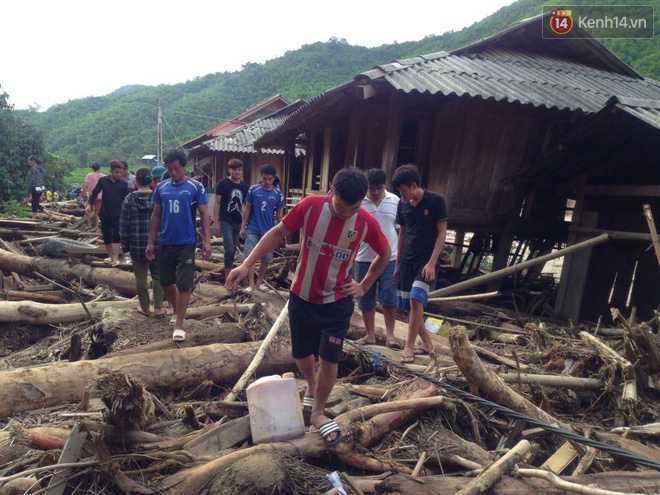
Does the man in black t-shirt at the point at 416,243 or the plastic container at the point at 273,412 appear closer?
the plastic container at the point at 273,412

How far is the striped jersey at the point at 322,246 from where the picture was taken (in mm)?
2883

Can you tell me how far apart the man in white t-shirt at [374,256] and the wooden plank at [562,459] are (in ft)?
6.60

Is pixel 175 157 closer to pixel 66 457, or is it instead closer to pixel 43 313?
pixel 43 313

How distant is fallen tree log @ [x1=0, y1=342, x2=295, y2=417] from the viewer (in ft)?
11.0

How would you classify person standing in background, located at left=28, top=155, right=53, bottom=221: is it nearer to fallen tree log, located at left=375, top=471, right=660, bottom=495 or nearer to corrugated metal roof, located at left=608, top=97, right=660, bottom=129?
fallen tree log, located at left=375, top=471, right=660, bottom=495

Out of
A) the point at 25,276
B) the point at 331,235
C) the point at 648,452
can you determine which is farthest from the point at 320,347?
the point at 25,276

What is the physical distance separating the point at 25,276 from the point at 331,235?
751 cm

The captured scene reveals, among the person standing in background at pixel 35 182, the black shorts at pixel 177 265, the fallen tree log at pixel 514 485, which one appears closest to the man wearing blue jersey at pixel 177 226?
the black shorts at pixel 177 265

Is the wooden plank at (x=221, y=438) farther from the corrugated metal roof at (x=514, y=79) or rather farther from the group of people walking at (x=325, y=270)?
the corrugated metal roof at (x=514, y=79)

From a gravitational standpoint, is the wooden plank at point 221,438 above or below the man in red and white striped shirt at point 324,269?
below

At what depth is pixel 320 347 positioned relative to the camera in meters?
2.96

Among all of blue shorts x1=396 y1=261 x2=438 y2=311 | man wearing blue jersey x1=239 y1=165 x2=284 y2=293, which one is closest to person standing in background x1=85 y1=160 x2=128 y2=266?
man wearing blue jersey x1=239 y1=165 x2=284 y2=293

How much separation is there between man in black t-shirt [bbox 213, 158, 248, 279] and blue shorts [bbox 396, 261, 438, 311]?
3223 mm

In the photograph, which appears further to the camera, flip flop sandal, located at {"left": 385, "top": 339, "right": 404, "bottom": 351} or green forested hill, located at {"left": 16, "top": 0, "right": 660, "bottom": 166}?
green forested hill, located at {"left": 16, "top": 0, "right": 660, "bottom": 166}
